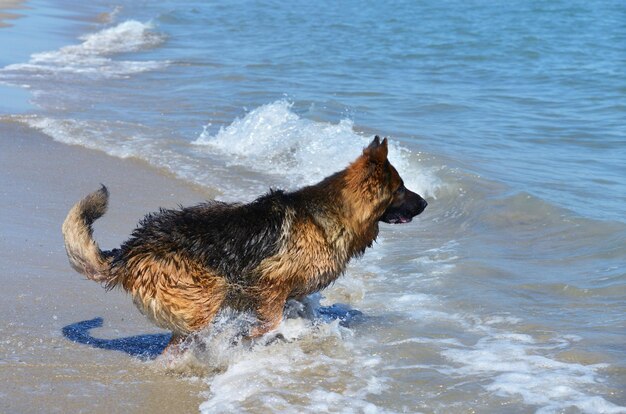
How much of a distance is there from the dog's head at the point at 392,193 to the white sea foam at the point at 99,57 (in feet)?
40.8

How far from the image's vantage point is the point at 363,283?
296 inches

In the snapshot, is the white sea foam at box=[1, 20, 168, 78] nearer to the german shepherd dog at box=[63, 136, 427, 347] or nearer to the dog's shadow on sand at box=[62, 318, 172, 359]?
the dog's shadow on sand at box=[62, 318, 172, 359]

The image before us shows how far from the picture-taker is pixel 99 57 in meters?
20.9

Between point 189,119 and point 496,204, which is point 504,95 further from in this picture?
point 496,204

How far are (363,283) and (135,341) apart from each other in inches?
89.1

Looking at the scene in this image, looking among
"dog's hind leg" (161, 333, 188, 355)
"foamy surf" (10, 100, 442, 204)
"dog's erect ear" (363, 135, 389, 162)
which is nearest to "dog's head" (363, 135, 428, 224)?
"dog's erect ear" (363, 135, 389, 162)

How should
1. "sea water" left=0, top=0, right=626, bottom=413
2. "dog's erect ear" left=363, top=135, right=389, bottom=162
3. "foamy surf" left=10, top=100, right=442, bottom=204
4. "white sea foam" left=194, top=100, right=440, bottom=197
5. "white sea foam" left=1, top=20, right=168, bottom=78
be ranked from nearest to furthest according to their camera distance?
"sea water" left=0, top=0, right=626, bottom=413 → "dog's erect ear" left=363, top=135, right=389, bottom=162 → "foamy surf" left=10, top=100, right=442, bottom=204 → "white sea foam" left=194, top=100, right=440, bottom=197 → "white sea foam" left=1, top=20, right=168, bottom=78

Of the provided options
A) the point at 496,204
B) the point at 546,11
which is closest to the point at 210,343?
the point at 496,204

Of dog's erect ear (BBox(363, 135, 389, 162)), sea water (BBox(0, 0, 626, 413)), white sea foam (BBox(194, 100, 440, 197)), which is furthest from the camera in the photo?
white sea foam (BBox(194, 100, 440, 197))

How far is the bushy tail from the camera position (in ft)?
18.2

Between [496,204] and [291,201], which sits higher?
[291,201]

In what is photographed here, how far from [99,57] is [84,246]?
16295 mm

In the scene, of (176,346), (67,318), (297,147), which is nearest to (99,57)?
(297,147)

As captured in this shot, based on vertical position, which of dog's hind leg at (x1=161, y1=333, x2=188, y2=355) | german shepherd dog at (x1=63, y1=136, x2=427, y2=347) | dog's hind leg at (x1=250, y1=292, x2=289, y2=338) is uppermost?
german shepherd dog at (x1=63, y1=136, x2=427, y2=347)
